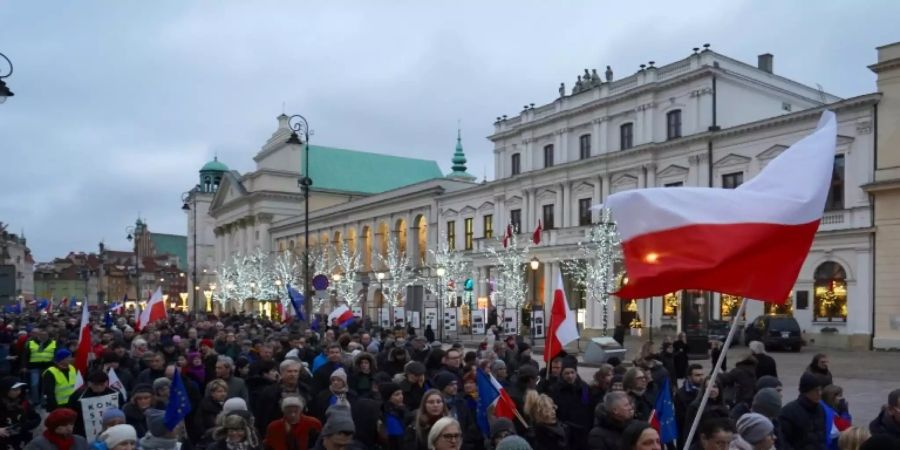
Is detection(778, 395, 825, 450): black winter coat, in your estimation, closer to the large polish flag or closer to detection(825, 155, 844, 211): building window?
the large polish flag

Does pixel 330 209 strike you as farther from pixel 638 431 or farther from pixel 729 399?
pixel 638 431

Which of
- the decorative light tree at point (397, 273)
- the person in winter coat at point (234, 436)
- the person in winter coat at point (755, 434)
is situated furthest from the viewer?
the decorative light tree at point (397, 273)

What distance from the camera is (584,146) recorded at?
4812 centimetres

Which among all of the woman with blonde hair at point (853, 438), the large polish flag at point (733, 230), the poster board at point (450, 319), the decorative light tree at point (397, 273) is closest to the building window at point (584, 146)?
the poster board at point (450, 319)

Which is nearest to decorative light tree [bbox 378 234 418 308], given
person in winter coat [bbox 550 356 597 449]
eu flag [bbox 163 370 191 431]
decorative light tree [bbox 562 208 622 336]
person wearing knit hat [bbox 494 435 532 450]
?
decorative light tree [bbox 562 208 622 336]

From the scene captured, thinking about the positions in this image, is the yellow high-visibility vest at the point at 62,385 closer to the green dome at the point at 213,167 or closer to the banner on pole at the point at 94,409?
the banner on pole at the point at 94,409

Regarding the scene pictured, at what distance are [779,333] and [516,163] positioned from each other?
23629mm

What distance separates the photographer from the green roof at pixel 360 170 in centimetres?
9373

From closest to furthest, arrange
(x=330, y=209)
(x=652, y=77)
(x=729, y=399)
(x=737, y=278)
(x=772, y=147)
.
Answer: (x=737, y=278) < (x=729, y=399) < (x=772, y=147) < (x=652, y=77) < (x=330, y=209)

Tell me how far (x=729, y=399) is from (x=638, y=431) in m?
6.00

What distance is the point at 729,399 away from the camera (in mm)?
10844

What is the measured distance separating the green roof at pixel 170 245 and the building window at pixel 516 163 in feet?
479

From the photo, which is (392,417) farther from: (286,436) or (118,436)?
(118,436)

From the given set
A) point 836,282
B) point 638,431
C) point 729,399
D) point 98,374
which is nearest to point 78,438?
point 98,374
